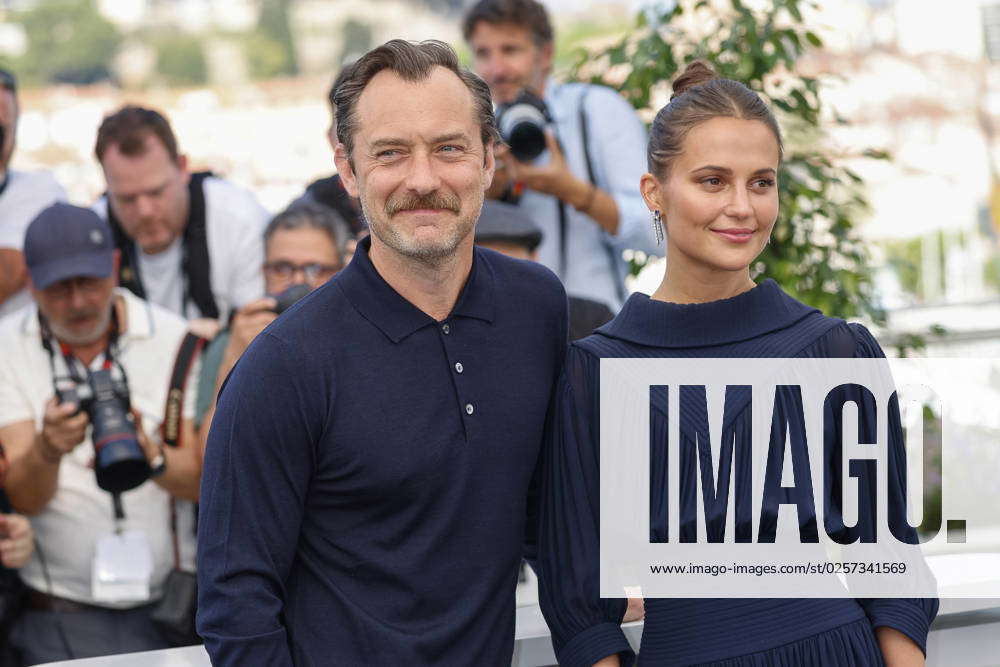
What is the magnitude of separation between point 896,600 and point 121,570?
→ 1.91m

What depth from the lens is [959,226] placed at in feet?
50.5

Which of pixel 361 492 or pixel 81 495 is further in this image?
pixel 81 495

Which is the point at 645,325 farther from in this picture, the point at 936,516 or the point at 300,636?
the point at 936,516

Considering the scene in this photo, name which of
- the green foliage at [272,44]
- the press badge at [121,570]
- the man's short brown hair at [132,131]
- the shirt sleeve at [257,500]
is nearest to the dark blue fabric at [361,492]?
the shirt sleeve at [257,500]

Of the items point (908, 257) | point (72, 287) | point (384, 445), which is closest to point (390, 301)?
point (384, 445)

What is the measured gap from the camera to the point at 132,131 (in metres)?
3.84

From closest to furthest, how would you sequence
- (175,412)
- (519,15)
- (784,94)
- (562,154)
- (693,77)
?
(693,77) < (175,412) < (562,154) < (519,15) < (784,94)

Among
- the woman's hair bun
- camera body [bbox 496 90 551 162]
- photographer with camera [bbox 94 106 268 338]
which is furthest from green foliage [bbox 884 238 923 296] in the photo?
the woman's hair bun

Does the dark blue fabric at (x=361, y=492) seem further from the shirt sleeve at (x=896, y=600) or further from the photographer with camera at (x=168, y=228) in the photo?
the photographer with camera at (x=168, y=228)

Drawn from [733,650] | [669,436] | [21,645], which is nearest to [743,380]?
[669,436]

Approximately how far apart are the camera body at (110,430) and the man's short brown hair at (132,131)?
0.97 meters

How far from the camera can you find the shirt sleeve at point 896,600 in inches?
74.8

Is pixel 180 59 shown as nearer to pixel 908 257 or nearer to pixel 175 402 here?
pixel 908 257

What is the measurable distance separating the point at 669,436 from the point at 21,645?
194cm
